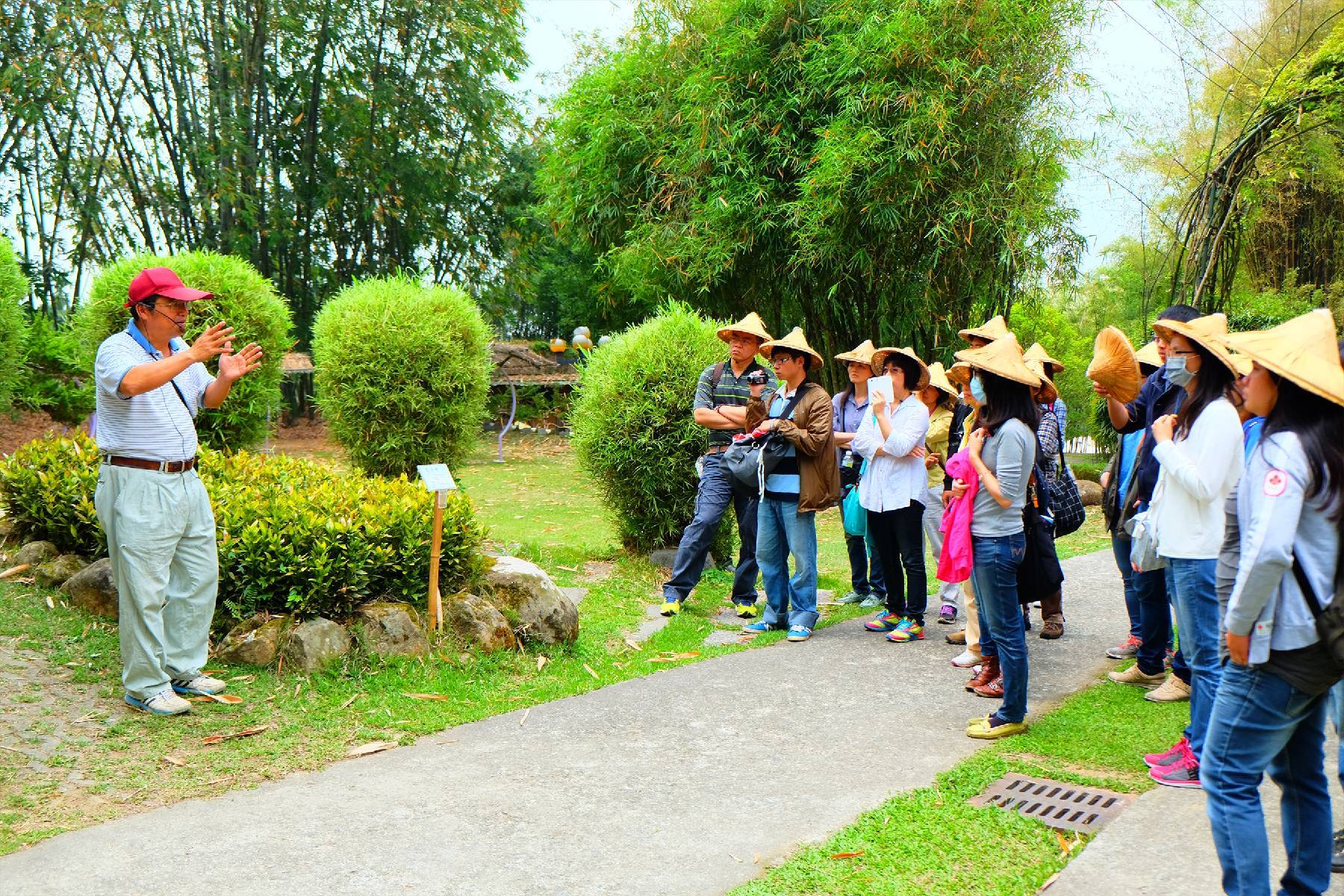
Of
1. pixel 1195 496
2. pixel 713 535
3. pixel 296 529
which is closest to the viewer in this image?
pixel 1195 496

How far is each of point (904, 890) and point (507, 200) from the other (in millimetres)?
19677

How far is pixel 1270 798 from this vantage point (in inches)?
138

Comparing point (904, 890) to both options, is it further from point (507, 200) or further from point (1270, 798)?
point (507, 200)

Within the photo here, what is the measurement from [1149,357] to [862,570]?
8.51 feet

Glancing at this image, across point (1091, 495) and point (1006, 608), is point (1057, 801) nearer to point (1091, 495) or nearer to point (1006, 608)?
point (1006, 608)

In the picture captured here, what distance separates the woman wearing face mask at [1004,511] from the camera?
4.13 metres

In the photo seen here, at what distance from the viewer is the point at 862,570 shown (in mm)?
6934

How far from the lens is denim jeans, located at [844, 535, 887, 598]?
22.3ft

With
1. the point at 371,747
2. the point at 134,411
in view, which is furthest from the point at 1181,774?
the point at 134,411

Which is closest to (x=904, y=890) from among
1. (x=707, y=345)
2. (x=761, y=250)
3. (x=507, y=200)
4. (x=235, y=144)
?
(x=707, y=345)

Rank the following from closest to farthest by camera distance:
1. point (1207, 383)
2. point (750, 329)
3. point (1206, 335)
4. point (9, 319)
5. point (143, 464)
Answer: point (1206, 335) < point (1207, 383) < point (143, 464) < point (750, 329) < point (9, 319)

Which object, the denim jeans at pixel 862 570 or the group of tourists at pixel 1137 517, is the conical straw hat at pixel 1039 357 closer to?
the group of tourists at pixel 1137 517

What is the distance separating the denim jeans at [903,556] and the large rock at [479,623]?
7.29ft

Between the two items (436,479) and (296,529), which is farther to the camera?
(436,479)
